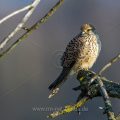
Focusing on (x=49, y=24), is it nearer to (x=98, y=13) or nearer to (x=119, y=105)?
(x=98, y=13)

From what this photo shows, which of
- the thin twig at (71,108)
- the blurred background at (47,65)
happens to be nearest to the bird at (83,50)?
the thin twig at (71,108)

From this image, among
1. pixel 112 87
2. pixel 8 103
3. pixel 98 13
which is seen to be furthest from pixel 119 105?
pixel 98 13

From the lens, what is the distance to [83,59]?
20.6ft

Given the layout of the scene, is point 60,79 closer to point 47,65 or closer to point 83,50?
point 83,50

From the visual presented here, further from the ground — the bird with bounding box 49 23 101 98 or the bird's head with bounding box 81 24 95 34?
the bird's head with bounding box 81 24 95 34

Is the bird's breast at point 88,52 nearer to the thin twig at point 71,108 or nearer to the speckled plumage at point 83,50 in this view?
the speckled plumage at point 83,50

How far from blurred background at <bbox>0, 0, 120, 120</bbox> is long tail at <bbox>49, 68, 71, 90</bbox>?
10596 millimetres

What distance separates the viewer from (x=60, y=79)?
194 inches

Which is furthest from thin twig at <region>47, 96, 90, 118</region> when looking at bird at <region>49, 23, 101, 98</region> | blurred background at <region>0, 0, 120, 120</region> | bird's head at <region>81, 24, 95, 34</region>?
blurred background at <region>0, 0, 120, 120</region>

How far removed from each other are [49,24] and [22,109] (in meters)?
21.4

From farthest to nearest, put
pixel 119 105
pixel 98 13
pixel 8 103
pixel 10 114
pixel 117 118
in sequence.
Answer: pixel 98 13 → pixel 8 103 → pixel 10 114 → pixel 119 105 → pixel 117 118

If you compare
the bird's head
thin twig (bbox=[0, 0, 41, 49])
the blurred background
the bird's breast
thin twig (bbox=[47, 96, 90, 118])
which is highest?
the blurred background

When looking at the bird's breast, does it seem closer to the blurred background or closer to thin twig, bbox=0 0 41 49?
thin twig, bbox=0 0 41 49

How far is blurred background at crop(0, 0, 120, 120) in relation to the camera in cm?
2645
